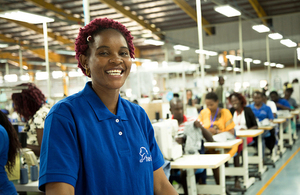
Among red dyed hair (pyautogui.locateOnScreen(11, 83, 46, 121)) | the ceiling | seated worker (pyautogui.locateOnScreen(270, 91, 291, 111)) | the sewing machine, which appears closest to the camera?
the sewing machine

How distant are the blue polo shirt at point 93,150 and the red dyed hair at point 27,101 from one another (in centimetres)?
257

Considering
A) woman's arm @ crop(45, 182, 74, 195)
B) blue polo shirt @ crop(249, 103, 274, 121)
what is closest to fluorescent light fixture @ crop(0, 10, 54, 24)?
woman's arm @ crop(45, 182, 74, 195)

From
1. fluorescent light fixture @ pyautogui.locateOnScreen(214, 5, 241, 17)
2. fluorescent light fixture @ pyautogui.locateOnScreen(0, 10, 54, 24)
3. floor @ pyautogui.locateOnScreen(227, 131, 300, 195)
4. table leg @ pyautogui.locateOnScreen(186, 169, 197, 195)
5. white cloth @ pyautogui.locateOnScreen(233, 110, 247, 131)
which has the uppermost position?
fluorescent light fixture @ pyautogui.locateOnScreen(214, 5, 241, 17)

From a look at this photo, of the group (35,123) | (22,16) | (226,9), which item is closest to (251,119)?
(226,9)

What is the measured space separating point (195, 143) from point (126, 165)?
2.58m

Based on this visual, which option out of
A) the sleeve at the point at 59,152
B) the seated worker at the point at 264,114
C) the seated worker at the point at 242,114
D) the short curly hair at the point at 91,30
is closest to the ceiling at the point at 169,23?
the seated worker at the point at 264,114

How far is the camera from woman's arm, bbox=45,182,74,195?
0.95 m

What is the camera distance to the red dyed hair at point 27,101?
139 inches

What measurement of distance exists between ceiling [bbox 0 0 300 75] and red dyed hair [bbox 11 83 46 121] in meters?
6.58

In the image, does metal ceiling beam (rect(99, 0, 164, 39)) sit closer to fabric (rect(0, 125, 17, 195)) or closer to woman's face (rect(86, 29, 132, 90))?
fabric (rect(0, 125, 17, 195))

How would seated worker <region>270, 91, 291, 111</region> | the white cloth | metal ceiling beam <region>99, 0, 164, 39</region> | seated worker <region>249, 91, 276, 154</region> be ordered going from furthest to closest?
metal ceiling beam <region>99, 0, 164, 39</region>, seated worker <region>270, 91, 291, 111</region>, seated worker <region>249, 91, 276, 154</region>, the white cloth

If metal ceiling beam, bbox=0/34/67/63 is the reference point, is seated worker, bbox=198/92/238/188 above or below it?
below

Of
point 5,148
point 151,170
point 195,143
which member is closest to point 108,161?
point 151,170

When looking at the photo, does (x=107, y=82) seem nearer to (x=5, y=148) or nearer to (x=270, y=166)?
(x=5, y=148)
